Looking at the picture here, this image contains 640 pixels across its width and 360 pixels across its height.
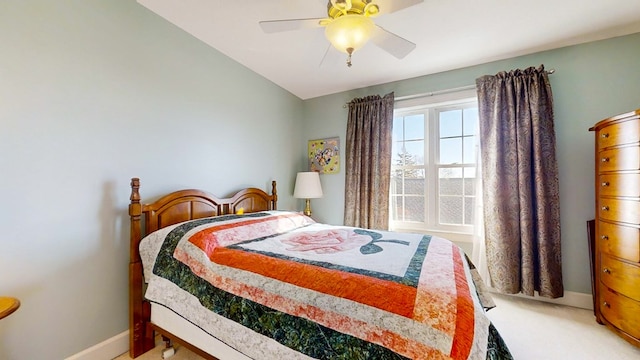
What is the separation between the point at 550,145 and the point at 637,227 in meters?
0.92

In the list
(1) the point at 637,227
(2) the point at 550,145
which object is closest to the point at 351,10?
(2) the point at 550,145

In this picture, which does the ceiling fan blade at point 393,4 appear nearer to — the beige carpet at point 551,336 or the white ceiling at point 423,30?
the white ceiling at point 423,30

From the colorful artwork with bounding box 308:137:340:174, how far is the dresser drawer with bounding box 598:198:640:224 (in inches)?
101

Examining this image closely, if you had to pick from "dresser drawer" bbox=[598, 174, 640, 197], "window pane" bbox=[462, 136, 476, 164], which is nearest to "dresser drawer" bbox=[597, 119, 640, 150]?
"dresser drawer" bbox=[598, 174, 640, 197]

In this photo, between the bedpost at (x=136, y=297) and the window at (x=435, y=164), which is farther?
the window at (x=435, y=164)

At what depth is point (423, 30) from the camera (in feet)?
7.11

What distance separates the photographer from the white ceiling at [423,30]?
6.19 feet

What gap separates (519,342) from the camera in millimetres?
1881

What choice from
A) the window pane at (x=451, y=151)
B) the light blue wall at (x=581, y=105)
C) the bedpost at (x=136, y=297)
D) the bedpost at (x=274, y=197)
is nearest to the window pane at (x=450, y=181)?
the window pane at (x=451, y=151)

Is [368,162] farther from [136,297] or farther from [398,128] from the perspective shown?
[136,297]

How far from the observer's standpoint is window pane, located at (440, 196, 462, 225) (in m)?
2.96

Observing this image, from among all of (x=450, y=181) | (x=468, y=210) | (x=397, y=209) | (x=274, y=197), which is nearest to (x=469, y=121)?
(x=450, y=181)

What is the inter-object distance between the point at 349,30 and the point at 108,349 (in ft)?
8.48

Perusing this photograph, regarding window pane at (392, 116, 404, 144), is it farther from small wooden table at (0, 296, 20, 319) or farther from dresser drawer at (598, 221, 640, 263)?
small wooden table at (0, 296, 20, 319)
